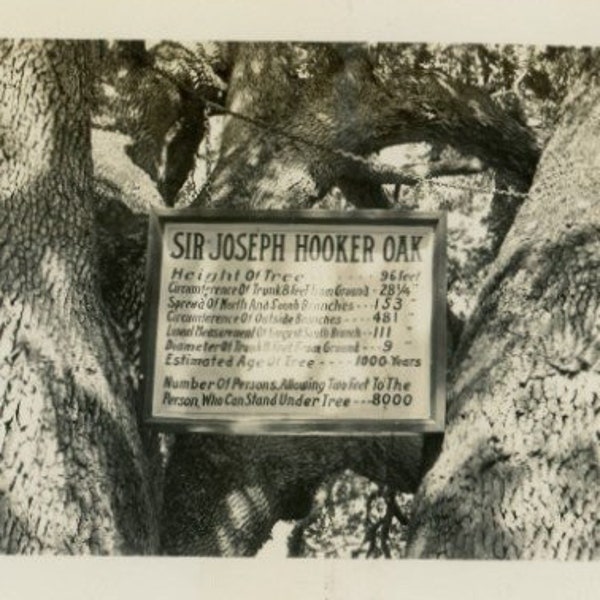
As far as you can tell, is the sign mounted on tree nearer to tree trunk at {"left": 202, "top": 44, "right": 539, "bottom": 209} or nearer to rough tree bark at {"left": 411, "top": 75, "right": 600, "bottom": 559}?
rough tree bark at {"left": 411, "top": 75, "right": 600, "bottom": 559}

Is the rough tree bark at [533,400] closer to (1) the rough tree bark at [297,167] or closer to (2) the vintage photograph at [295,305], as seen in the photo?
(2) the vintage photograph at [295,305]

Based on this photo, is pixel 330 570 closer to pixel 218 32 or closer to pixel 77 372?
pixel 77 372

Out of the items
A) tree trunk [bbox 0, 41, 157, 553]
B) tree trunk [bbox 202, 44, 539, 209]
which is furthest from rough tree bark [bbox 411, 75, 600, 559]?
tree trunk [bbox 0, 41, 157, 553]

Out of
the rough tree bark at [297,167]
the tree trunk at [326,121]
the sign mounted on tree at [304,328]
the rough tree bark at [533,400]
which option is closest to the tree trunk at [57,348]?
the sign mounted on tree at [304,328]

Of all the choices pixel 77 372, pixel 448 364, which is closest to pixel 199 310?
pixel 77 372

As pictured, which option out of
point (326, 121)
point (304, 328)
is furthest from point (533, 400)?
point (326, 121)

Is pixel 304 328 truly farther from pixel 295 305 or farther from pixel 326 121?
pixel 326 121
